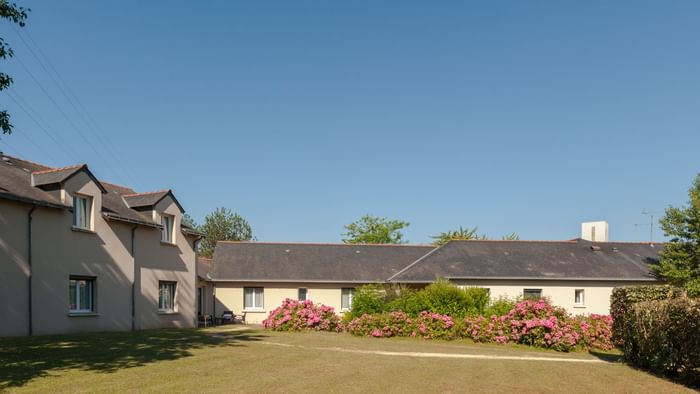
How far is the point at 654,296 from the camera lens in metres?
13.5

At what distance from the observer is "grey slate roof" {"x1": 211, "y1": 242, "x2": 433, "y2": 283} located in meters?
36.1

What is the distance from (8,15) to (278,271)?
2621cm

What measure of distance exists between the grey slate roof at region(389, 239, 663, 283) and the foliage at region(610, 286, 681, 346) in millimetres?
16454

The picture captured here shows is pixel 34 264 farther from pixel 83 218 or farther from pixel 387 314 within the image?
pixel 387 314

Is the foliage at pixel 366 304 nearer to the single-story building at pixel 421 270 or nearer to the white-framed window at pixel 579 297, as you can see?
the single-story building at pixel 421 270

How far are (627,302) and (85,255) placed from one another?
18576 millimetres

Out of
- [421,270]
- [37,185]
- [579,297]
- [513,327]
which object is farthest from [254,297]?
[579,297]

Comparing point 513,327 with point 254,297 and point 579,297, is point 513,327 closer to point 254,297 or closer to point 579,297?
point 579,297

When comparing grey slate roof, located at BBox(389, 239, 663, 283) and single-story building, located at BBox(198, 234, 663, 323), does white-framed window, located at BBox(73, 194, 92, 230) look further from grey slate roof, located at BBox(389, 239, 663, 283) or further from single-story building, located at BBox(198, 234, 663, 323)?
grey slate roof, located at BBox(389, 239, 663, 283)

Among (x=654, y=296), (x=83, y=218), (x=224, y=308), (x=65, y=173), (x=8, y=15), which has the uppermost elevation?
(x=8, y=15)

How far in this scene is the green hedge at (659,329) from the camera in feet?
35.2

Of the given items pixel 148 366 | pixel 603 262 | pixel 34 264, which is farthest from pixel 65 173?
pixel 603 262

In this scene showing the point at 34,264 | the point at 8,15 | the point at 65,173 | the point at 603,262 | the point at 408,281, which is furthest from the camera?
the point at 603,262

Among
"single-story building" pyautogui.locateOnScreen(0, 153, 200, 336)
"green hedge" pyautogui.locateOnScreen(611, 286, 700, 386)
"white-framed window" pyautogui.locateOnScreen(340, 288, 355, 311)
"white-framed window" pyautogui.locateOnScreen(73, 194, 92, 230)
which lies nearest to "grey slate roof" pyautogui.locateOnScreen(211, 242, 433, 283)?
"white-framed window" pyautogui.locateOnScreen(340, 288, 355, 311)
